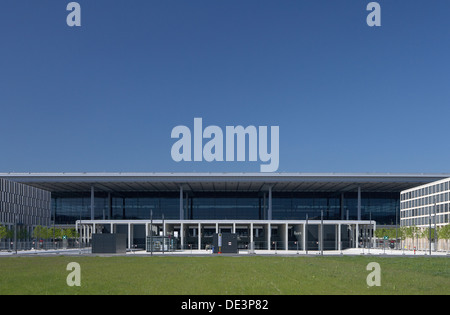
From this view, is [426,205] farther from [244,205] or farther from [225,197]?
[225,197]

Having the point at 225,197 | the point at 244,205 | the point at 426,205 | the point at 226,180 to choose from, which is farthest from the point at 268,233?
the point at 225,197

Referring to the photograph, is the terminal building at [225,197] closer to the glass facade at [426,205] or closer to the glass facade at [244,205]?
the glass facade at [244,205]

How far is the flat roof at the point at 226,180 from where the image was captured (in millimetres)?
101500

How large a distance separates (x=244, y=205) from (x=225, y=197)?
439 cm

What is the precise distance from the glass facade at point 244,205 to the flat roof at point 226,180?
33.3ft

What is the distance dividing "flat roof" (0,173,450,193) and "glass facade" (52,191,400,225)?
33.3 ft

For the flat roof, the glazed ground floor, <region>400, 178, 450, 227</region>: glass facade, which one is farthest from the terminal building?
<region>400, 178, 450, 227</region>: glass facade

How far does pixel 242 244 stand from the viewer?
307 feet

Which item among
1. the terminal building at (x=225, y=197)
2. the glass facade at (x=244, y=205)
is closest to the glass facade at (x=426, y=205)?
the terminal building at (x=225, y=197)

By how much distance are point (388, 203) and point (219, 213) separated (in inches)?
1430

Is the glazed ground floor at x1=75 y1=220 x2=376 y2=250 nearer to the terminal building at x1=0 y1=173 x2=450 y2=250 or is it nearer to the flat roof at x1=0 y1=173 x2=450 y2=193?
the terminal building at x1=0 y1=173 x2=450 y2=250

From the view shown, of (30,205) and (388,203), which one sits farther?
(388,203)
